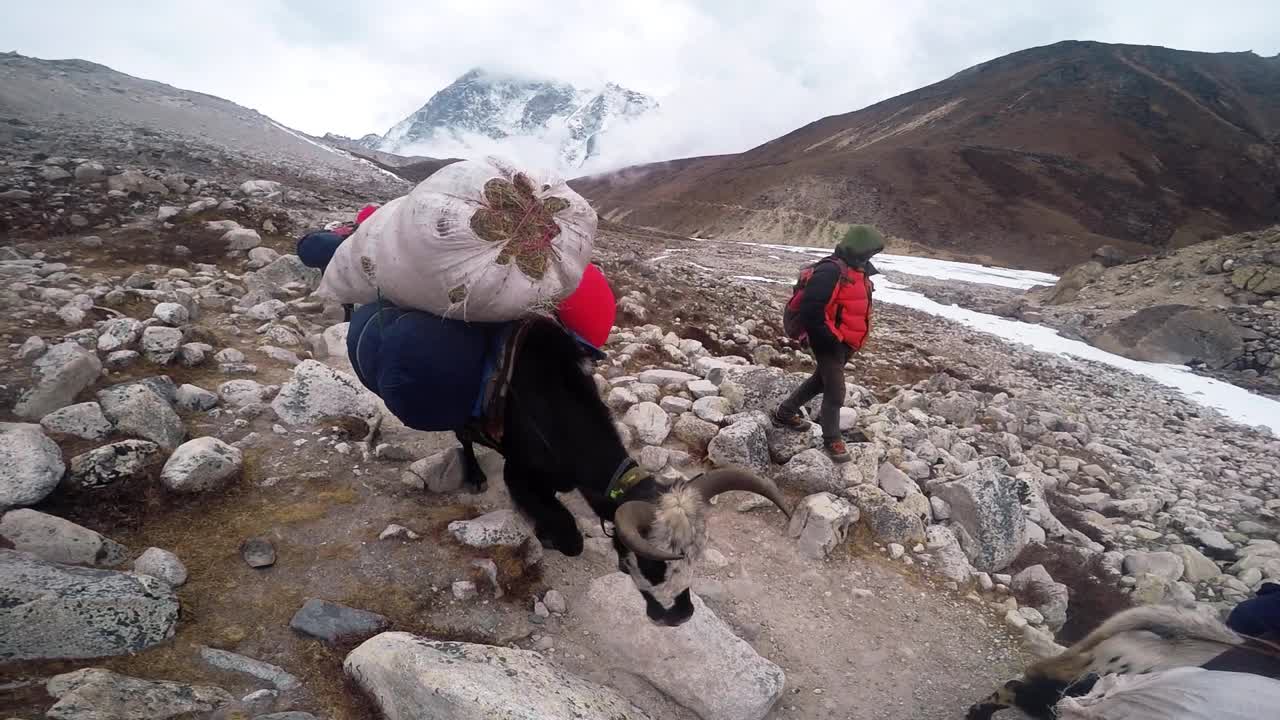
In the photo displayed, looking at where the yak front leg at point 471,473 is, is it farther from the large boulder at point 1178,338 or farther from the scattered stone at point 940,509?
the large boulder at point 1178,338

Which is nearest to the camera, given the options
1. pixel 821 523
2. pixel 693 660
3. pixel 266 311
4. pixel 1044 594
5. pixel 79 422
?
pixel 693 660

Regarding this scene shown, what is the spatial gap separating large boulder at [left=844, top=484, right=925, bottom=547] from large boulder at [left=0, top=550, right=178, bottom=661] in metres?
3.53

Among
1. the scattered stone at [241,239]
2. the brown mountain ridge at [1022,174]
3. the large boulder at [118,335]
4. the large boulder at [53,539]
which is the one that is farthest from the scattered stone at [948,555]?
the brown mountain ridge at [1022,174]

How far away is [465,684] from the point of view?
173cm

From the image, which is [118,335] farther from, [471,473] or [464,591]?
[464,591]

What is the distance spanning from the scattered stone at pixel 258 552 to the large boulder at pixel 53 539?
16.2 inches

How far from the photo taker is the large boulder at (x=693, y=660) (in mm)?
2295

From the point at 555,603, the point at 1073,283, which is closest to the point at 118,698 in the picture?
the point at 555,603

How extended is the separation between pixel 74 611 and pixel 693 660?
6.84 feet

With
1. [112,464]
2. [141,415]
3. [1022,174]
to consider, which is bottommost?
[112,464]

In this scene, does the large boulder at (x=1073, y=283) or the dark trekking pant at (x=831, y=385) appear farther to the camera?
the large boulder at (x=1073, y=283)

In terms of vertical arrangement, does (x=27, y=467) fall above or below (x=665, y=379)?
below

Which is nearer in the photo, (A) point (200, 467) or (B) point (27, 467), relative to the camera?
(B) point (27, 467)

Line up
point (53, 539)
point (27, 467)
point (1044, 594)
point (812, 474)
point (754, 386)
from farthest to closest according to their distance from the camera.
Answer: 1. point (754, 386)
2. point (812, 474)
3. point (1044, 594)
4. point (27, 467)
5. point (53, 539)
